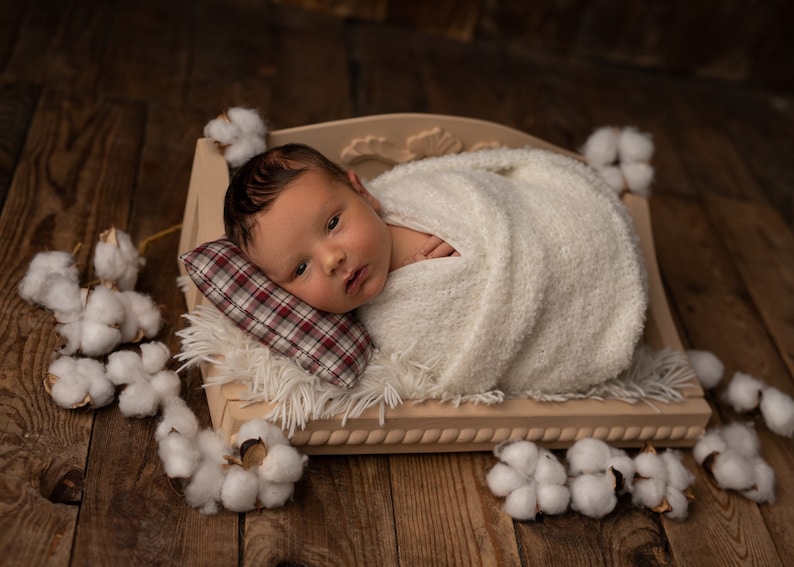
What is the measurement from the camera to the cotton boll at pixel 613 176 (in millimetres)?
1685

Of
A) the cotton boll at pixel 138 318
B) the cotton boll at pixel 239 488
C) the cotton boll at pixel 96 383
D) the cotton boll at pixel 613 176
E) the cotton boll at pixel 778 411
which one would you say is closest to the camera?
the cotton boll at pixel 239 488

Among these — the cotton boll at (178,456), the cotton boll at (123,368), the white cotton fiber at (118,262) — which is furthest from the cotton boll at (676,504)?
the white cotton fiber at (118,262)

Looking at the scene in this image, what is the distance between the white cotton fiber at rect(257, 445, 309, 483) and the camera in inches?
47.0

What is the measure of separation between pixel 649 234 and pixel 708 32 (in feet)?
3.91

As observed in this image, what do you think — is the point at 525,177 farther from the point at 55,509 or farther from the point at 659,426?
the point at 55,509

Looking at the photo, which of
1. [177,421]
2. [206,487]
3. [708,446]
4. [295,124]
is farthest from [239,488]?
[295,124]

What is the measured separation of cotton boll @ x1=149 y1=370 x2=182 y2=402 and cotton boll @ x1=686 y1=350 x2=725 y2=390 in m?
0.94

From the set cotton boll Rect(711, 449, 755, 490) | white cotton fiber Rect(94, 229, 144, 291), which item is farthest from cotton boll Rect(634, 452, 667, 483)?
white cotton fiber Rect(94, 229, 144, 291)

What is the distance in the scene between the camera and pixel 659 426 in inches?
58.1

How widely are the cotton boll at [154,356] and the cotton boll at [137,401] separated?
0.16 ft

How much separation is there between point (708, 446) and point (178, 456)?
2.88ft

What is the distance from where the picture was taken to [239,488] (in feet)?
3.90

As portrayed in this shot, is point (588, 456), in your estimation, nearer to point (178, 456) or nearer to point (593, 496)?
point (593, 496)

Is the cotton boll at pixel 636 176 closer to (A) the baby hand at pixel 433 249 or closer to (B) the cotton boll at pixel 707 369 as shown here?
(B) the cotton boll at pixel 707 369
